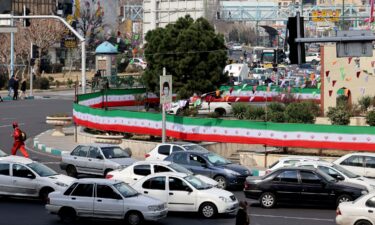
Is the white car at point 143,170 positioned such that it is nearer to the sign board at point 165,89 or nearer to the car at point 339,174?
the car at point 339,174

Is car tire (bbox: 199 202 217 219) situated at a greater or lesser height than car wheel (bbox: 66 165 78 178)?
lesser

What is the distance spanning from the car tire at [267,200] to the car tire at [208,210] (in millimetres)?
2340

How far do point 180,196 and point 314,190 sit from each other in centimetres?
362

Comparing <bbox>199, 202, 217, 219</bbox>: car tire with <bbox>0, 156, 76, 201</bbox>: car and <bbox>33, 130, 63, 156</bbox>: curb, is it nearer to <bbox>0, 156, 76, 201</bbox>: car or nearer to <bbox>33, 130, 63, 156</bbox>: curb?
<bbox>0, 156, 76, 201</bbox>: car

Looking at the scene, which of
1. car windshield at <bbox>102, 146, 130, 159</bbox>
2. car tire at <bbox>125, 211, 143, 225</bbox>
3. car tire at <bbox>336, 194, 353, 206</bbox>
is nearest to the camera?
car tire at <bbox>125, 211, 143, 225</bbox>

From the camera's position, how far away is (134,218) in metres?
20.8

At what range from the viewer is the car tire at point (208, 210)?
22.3 m

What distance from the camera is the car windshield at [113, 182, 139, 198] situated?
21.2m

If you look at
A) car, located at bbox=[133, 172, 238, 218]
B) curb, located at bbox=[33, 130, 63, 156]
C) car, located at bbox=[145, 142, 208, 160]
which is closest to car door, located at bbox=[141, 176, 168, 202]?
car, located at bbox=[133, 172, 238, 218]

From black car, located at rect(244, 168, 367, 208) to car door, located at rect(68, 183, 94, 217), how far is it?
4.98m

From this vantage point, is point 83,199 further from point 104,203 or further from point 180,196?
point 180,196

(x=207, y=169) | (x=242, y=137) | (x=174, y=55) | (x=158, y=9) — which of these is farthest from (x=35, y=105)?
(x=207, y=169)

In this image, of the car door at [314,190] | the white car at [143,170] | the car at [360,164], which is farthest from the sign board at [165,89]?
the car door at [314,190]

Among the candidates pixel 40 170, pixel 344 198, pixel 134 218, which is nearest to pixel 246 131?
pixel 344 198
